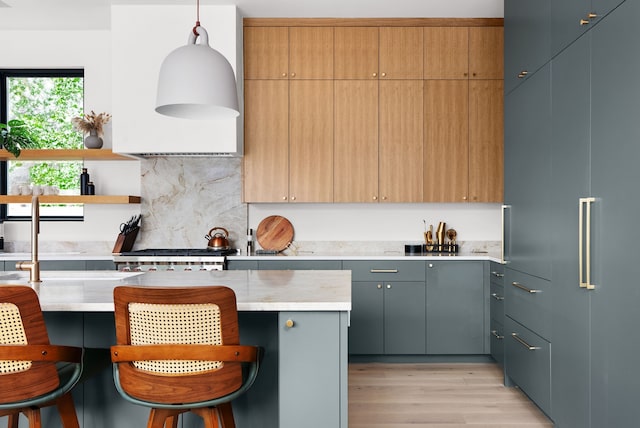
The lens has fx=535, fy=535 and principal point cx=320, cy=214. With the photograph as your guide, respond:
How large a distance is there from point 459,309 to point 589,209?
6.92 ft

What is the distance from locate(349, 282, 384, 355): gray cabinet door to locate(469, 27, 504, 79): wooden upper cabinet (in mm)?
2024

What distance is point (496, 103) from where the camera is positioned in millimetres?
4633

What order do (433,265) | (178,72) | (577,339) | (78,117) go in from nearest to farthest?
1. (178,72)
2. (577,339)
3. (433,265)
4. (78,117)

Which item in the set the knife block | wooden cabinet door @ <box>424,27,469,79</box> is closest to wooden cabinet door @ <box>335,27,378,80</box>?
wooden cabinet door @ <box>424,27,469,79</box>

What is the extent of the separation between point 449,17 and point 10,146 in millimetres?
3885

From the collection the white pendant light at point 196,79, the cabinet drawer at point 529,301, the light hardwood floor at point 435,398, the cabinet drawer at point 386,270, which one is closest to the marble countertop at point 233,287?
the white pendant light at point 196,79

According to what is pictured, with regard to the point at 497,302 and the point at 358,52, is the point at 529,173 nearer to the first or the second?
the point at 497,302

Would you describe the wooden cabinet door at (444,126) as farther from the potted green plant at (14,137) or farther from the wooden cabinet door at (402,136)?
the potted green plant at (14,137)

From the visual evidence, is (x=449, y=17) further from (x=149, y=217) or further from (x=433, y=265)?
(x=149, y=217)

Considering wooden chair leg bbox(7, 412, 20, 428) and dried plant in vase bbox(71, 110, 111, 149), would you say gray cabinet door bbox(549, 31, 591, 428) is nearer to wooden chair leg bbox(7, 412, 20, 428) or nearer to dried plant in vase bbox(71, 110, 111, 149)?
wooden chair leg bbox(7, 412, 20, 428)

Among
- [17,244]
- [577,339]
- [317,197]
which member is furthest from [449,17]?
[17,244]

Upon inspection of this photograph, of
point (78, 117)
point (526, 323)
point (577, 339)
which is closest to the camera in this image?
point (577, 339)

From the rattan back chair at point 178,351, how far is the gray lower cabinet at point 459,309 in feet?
9.08

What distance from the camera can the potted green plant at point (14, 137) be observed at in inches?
178
